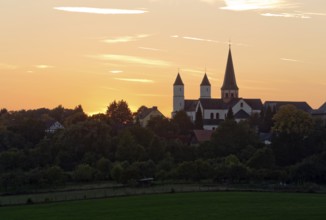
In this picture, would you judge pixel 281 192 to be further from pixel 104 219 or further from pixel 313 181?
pixel 104 219

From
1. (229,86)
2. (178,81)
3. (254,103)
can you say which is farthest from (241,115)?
(178,81)

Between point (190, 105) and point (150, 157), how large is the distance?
94.9 m

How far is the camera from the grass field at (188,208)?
4691cm

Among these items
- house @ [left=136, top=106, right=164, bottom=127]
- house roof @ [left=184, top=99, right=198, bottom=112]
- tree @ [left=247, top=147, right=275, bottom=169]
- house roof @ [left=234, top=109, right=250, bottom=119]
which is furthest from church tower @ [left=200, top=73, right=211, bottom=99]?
tree @ [left=247, top=147, right=275, bottom=169]

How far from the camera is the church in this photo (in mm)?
167250

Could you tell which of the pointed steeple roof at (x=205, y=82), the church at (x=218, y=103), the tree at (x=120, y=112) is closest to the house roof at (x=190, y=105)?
the church at (x=218, y=103)

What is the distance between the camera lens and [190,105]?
184 meters

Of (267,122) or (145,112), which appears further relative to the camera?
(145,112)

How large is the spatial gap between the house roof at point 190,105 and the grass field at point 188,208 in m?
117

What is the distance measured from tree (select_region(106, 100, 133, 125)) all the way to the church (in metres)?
17.3

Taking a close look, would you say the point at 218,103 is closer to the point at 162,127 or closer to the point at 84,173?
the point at 162,127

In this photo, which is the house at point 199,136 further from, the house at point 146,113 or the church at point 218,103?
the house at point 146,113

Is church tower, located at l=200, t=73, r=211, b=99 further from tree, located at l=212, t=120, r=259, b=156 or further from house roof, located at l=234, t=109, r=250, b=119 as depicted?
tree, located at l=212, t=120, r=259, b=156

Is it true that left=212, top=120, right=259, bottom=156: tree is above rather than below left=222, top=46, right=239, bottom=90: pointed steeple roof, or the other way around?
below
